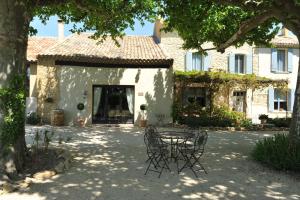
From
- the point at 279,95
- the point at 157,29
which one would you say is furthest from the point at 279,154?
the point at 157,29

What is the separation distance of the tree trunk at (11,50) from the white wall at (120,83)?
39.7ft

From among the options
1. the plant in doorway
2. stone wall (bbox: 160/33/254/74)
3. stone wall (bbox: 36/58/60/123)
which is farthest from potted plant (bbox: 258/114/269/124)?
stone wall (bbox: 36/58/60/123)

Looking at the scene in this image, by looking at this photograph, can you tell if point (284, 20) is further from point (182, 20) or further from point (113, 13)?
point (113, 13)

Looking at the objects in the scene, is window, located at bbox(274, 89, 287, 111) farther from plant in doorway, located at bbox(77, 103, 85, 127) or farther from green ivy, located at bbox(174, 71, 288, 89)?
plant in doorway, located at bbox(77, 103, 85, 127)

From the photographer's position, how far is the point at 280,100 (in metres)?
24.7

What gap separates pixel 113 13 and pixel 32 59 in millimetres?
10949

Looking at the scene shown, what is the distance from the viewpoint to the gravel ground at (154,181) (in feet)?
21.5

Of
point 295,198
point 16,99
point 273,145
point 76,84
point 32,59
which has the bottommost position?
point 295,198

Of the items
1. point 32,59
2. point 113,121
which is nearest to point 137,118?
point 113,121

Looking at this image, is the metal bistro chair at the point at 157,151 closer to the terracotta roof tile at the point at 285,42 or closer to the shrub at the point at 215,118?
the shrub at the point at 215,118

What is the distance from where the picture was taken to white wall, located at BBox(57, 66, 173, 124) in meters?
20.0

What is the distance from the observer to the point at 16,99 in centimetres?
761

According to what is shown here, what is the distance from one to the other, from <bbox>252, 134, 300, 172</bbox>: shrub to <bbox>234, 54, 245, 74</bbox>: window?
48.8 ft

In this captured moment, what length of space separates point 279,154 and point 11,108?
649cm
